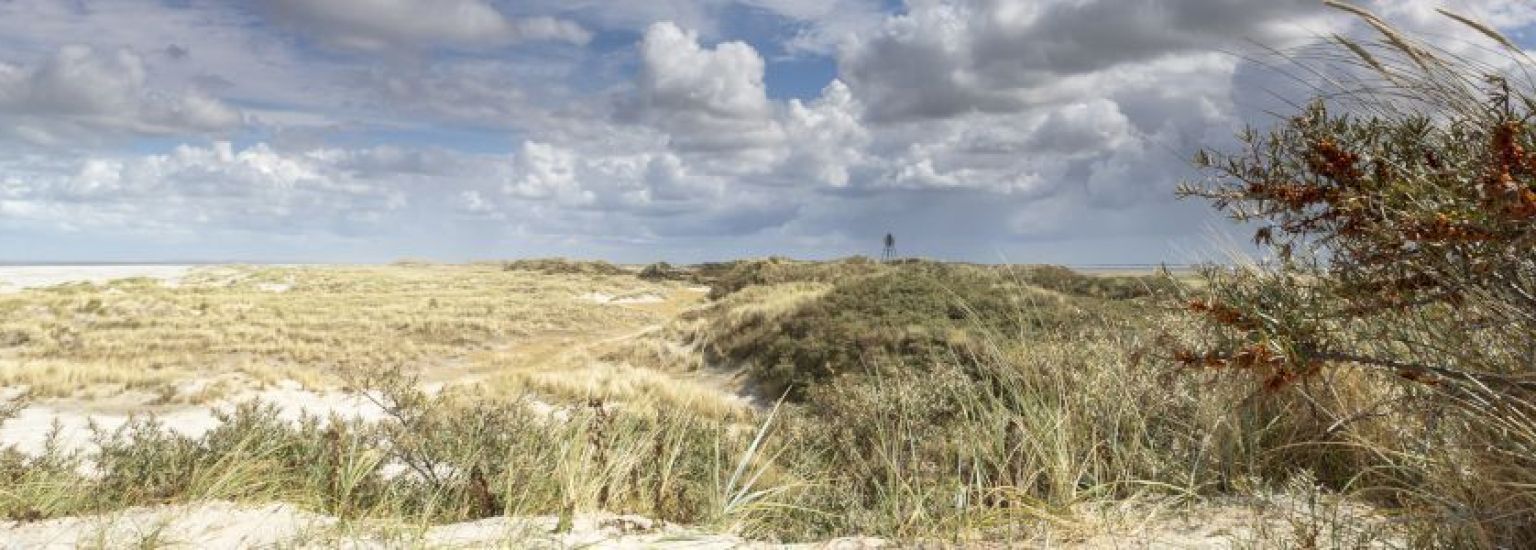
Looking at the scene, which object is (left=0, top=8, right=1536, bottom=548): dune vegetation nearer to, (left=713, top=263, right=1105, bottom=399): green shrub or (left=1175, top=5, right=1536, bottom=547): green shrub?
(left=1175, top=5, right=1536, bottom=547): green shrub

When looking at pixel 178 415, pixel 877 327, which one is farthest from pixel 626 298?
pixel 178 415

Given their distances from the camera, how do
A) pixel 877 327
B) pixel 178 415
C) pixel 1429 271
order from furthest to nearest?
pixel 877 327, pixel 178 415, pixel 1429 271

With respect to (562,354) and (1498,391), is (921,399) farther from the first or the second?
(562,354)

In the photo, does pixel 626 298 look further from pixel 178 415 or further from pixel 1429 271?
pixel 1429 271

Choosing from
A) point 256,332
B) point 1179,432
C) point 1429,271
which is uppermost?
point 1429,271

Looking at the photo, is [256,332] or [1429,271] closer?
[1429,271]

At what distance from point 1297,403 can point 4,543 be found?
570cm

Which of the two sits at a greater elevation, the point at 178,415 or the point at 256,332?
the point at 256,332

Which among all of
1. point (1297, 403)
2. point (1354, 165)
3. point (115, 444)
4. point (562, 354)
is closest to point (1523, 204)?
point (1354, 165)

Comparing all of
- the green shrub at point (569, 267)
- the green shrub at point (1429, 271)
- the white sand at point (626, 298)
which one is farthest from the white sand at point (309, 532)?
the green shrub at point (569, 267)

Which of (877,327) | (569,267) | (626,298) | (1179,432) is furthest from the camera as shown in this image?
(569,267)

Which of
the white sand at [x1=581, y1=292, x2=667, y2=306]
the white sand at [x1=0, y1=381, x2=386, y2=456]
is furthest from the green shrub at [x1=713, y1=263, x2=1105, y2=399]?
the white sand at [x1=581, y1=292, x2=667, y2=306]

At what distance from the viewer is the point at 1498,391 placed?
7.54 feet

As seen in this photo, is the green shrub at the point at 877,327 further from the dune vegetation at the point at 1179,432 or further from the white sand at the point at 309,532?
the white sand at the point at 309,532
